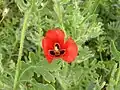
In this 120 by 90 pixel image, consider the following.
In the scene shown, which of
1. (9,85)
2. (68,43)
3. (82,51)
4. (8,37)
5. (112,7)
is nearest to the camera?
(68,43)

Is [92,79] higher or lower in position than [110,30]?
lower

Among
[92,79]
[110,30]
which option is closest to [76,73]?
[92,79]

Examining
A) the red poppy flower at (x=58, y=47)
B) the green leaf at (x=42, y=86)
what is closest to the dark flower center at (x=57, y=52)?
the red poppy flower at (x=58, y=47)

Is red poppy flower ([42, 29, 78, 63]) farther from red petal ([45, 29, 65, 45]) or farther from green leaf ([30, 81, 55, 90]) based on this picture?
green leaf ([30, 81, 55, 90])

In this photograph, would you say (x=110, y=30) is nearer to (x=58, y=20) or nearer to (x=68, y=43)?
(x=58, y=20)

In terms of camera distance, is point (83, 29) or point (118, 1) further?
point (118, 1)

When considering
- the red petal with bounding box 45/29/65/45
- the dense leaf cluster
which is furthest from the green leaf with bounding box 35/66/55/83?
the red petal with bounding box 45/29/65/45

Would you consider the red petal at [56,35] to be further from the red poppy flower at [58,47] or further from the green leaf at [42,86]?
the green leaf at [42,86]
